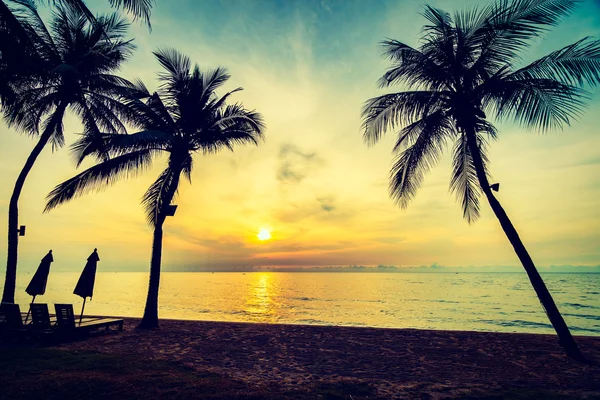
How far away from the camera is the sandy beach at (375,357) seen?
259 inches

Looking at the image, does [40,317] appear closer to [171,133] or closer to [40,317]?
[40,317]

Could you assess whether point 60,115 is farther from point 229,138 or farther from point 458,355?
point 458,355

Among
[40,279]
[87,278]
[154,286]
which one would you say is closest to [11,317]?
[40,279]

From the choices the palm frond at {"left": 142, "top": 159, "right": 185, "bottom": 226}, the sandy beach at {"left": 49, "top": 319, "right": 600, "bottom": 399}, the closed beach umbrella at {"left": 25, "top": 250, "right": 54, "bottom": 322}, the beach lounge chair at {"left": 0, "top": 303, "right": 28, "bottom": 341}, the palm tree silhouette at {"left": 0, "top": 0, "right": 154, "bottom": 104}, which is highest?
the palm tree silhouette at {"left": 0, "top": 0, "right": 154, "bottom": 104}

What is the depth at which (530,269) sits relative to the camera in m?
9.45

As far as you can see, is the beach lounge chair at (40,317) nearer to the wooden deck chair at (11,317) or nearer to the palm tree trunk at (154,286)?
the wooden deck chair at (11,317)

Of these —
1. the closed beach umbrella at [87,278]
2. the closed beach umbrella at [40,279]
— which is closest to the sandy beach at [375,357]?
the closed beach umbrella at [87,278]

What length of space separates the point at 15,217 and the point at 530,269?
18.2 metres

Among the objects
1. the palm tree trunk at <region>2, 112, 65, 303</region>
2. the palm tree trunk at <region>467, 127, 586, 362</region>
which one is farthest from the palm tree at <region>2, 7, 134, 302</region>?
the palm tree trunk at <region>467, 127, 586, 362</region>

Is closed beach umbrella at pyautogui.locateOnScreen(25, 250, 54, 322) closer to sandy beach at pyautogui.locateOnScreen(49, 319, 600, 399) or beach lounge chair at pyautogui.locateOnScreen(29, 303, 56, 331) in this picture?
beach lounge chair at pyautogui.locateOnScreen(29, 303, 56, 331)

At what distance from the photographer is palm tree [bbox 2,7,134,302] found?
12305 millimetres

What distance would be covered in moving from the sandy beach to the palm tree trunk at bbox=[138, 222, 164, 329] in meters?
0.62

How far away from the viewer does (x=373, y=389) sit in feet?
20.7

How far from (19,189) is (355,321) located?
25635 millimetres
